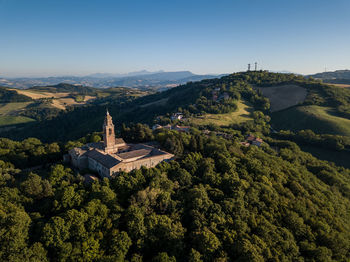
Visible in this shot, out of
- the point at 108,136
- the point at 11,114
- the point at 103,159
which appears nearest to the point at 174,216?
the point at 103,159

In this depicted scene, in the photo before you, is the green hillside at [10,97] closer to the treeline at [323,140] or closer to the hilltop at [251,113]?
the hilltop at [251,113]

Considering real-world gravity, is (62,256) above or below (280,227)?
above

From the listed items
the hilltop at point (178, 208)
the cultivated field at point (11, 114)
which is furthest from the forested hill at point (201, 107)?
the hilltop at point (178, 208)

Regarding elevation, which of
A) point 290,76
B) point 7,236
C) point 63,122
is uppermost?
point 290,76

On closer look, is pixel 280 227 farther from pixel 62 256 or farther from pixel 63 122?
pixel 63 122

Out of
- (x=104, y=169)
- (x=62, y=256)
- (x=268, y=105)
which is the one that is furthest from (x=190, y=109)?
(x=62, y=256)

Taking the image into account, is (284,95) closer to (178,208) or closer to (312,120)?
(312,120)

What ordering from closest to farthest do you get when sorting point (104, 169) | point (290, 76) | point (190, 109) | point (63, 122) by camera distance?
point (104, 169) → point (190, 109) → point (63, 122) → point (290, 76)

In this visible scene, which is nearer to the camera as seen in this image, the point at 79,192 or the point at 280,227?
the point at 79,192
